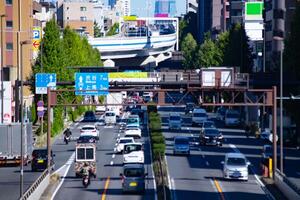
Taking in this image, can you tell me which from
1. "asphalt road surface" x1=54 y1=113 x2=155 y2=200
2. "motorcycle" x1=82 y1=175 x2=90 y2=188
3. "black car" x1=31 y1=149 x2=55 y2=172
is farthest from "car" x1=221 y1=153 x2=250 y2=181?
"black car" x1=31 y1=149 x2=55 y2=172

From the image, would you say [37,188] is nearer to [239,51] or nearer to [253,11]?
[239,51]

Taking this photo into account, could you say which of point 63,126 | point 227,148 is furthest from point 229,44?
point 227,148

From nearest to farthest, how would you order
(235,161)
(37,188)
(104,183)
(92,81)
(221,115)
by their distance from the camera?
(37,188) < (104,183) < (235,161) < (92,81) < (221,115)

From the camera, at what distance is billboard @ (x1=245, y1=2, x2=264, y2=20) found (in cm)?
14700

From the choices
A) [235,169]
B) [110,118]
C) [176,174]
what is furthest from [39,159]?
[110,118]

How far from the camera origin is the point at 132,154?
63.9 meters

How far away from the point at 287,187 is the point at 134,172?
778 cm

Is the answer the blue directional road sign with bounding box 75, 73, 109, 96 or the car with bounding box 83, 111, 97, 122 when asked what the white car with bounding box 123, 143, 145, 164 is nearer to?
the blue directional road sign with bounding box 75, 73, 109, 96

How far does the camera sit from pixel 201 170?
61.5 metres

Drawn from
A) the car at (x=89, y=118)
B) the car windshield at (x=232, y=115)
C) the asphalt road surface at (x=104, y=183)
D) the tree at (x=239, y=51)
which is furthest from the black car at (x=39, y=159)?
the tree at (x=239, y=51)

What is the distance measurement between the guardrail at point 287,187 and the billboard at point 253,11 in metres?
93.9

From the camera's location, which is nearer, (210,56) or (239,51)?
(239,51)

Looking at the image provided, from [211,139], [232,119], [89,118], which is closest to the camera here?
[211,139]

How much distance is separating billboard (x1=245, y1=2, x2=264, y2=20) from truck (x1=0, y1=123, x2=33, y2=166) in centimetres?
8799
